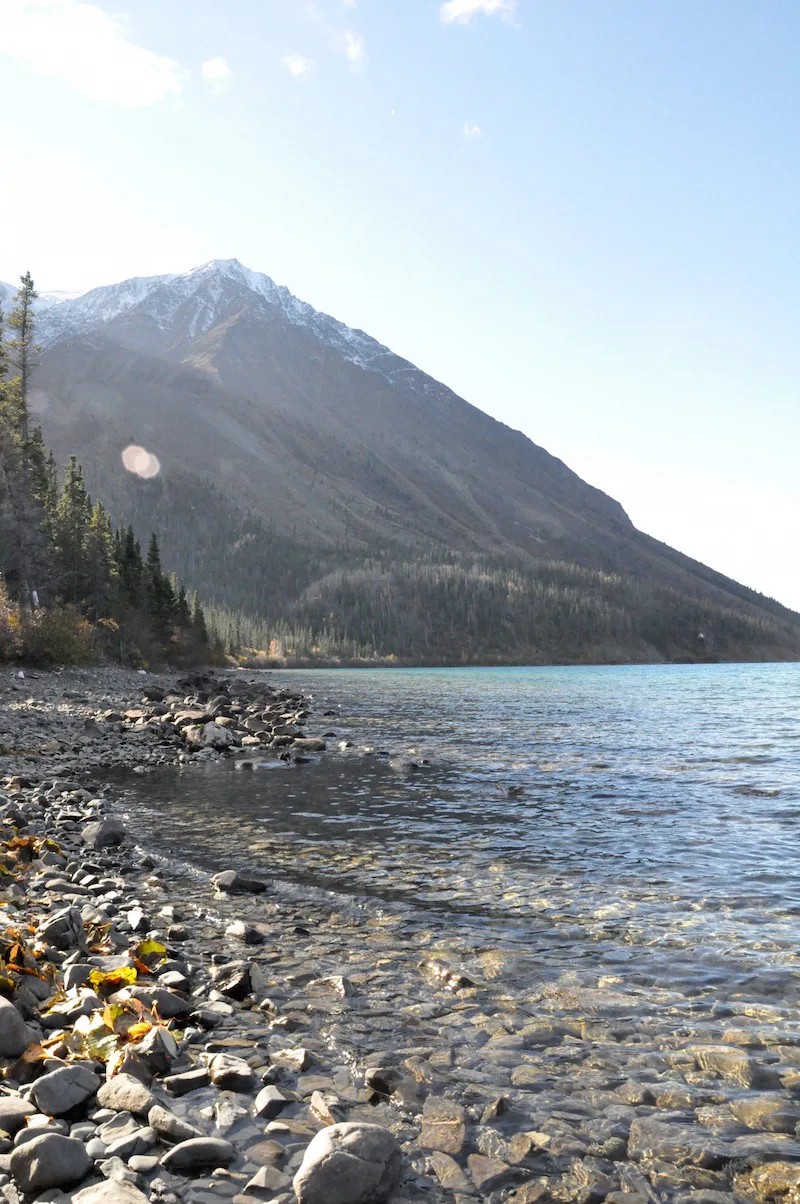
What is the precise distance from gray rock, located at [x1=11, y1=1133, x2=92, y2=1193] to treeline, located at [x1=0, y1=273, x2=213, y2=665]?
43251 mm

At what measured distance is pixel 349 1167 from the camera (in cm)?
478

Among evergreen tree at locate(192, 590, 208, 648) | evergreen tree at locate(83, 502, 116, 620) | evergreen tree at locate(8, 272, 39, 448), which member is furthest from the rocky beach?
evergreen tree at locate(192, 590, 208, 648)

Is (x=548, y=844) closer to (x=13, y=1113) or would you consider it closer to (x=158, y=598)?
(x=13, y=1113)

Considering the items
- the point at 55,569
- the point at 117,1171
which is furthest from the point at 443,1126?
the point at 55,569

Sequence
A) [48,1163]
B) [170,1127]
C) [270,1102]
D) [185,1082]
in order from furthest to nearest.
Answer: [185,1082], [270,1102], [170,1127], [48,1163]

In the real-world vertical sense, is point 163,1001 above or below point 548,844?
above

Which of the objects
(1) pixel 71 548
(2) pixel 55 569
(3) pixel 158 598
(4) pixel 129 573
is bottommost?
(3) pixel 158 598

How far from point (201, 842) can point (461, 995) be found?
8424 mm

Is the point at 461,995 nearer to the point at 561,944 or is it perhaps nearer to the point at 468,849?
the point at 561,944

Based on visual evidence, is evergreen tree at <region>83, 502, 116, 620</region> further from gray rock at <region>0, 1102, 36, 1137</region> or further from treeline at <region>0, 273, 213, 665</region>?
gray rock at <region>0, 1102, 36, 1137</region>

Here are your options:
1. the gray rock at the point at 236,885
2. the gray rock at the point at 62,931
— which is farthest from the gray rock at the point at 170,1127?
the gray rock at the point at 236,885

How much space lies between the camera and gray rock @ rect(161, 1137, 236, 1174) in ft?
16.0

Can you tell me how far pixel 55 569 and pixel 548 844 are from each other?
62236 millimetres

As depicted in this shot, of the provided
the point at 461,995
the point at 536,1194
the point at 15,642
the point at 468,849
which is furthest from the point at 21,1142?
the point at 15,642
